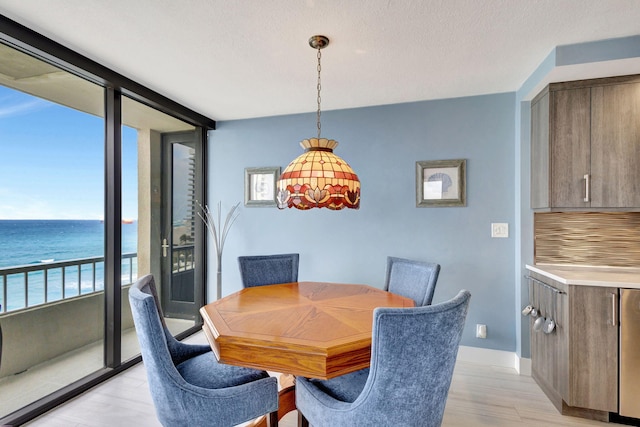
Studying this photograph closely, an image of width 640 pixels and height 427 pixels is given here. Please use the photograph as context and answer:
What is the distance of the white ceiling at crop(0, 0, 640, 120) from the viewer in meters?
1.72

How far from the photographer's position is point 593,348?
205cm

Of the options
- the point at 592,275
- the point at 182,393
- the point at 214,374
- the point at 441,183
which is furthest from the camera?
the point at 441,183

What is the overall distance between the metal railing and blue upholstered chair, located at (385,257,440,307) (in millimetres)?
2286

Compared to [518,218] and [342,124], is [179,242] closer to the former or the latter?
[342,124]

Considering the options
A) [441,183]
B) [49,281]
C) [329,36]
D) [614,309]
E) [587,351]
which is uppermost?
[329,36]

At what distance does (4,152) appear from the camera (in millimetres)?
2020

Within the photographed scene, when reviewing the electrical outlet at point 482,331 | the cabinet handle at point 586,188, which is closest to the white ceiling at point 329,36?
the cabinet handle at point 586,188

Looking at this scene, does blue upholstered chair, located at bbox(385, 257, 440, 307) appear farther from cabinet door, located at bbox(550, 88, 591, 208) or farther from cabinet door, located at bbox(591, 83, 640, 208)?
cabinet door, located at bbox(591, 83, 640, 208)

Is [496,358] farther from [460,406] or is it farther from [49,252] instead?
[49,252]

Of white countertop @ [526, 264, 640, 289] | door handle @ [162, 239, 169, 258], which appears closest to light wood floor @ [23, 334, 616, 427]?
white countertop @ [526, 264, 640, 289]

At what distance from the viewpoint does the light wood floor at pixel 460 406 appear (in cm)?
205

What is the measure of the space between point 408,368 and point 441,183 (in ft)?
7.23

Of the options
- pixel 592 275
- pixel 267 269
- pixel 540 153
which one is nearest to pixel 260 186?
pixel 267 269

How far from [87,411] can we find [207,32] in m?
2.53
